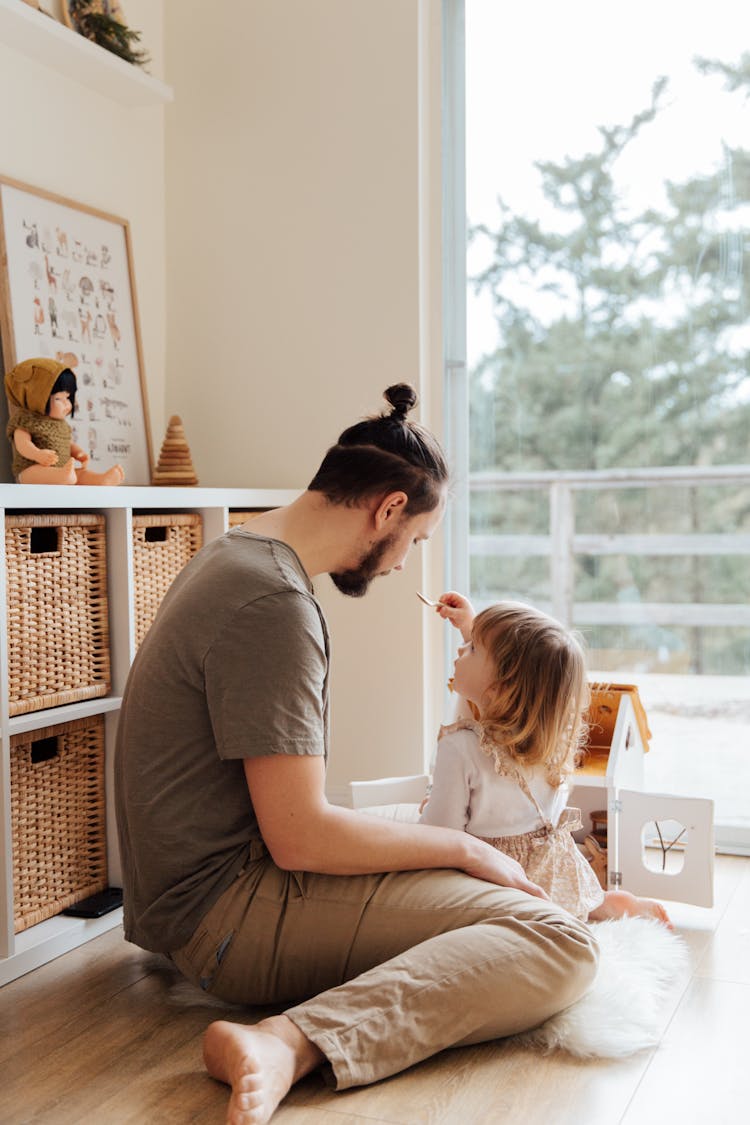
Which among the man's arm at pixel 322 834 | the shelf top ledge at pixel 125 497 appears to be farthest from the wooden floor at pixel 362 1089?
the shelf top ledge at pixel 125 497

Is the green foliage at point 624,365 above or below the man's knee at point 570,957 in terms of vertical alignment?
above

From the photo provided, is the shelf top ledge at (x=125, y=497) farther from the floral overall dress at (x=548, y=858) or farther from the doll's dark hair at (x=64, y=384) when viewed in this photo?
the floral overall dress at (x=548, y=858)

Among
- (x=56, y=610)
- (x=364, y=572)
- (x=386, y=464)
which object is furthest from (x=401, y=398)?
(x=56, y=610)

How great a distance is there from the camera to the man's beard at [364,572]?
174cm

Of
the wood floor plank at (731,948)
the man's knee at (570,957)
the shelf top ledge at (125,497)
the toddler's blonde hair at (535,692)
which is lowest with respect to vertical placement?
the wood floor plank at (731,948)

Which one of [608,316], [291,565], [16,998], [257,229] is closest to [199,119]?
[257,229]

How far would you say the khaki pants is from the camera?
1.49 metres

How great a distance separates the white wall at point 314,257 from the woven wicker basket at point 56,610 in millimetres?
789

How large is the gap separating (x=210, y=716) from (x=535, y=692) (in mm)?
566

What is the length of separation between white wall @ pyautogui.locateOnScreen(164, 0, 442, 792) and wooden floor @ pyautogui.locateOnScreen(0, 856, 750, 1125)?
1.09m

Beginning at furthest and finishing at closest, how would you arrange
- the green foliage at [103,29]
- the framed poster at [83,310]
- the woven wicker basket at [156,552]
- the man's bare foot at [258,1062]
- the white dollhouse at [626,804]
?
1. the green foliage at [103,29]
2. the framed poster at [83,310]
3. the woven wicker basket at [156,552]
4. the white dollhouse at [626,804]
5. the man's bare foot at [258,1062]

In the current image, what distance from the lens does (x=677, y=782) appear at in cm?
266

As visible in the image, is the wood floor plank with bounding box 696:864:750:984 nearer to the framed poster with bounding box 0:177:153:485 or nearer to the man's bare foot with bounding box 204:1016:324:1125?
the man's bare foot with bounding box 204:1016:324:1125

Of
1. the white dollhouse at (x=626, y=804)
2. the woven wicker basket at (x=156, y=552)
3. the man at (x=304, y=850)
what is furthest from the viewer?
the woven wicker basket at (x=156, y=552)
